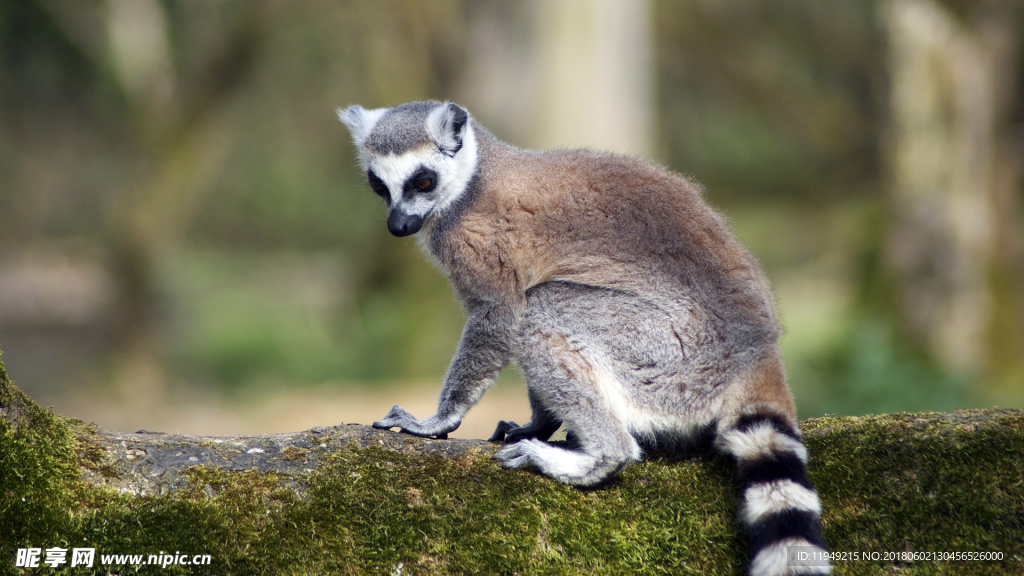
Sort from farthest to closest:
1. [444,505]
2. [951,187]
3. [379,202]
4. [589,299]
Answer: [951,187], [379,202], [589,299], [444,505]

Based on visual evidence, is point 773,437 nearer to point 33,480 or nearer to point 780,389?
point 780,389

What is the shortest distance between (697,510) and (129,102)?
581 inches

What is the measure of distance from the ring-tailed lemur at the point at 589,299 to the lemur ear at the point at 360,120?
120mm

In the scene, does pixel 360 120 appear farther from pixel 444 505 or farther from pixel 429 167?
pixel 444 505

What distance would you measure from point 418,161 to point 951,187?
27.5 ft

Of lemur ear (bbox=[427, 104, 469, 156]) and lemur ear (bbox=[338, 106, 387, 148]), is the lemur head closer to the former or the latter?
lemur ear (bbox=[427, 104, 469, 156])

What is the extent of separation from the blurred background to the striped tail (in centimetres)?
270

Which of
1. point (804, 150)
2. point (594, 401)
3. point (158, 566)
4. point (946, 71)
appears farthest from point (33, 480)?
point (804, 150)

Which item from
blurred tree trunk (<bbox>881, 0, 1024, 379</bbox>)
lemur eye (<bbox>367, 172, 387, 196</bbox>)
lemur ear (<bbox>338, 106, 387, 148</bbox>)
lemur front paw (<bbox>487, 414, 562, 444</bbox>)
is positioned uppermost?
blurred tree trunk (<bbox>881, 0, 1024, 379</bbox>)

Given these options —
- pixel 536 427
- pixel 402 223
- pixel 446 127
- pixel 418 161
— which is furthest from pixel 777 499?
pixel 446 127

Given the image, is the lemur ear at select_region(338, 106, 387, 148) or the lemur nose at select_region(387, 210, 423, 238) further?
the lemur ear at select_region(338, 106, 387, 148)

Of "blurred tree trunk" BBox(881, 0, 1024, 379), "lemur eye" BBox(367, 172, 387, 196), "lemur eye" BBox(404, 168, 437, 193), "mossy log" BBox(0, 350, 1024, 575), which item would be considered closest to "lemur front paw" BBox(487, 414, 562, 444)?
"mossy log" BBox(0, 350, 1024, 575)

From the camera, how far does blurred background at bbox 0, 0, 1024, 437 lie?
979 cm

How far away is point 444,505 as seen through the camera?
3139 mm
